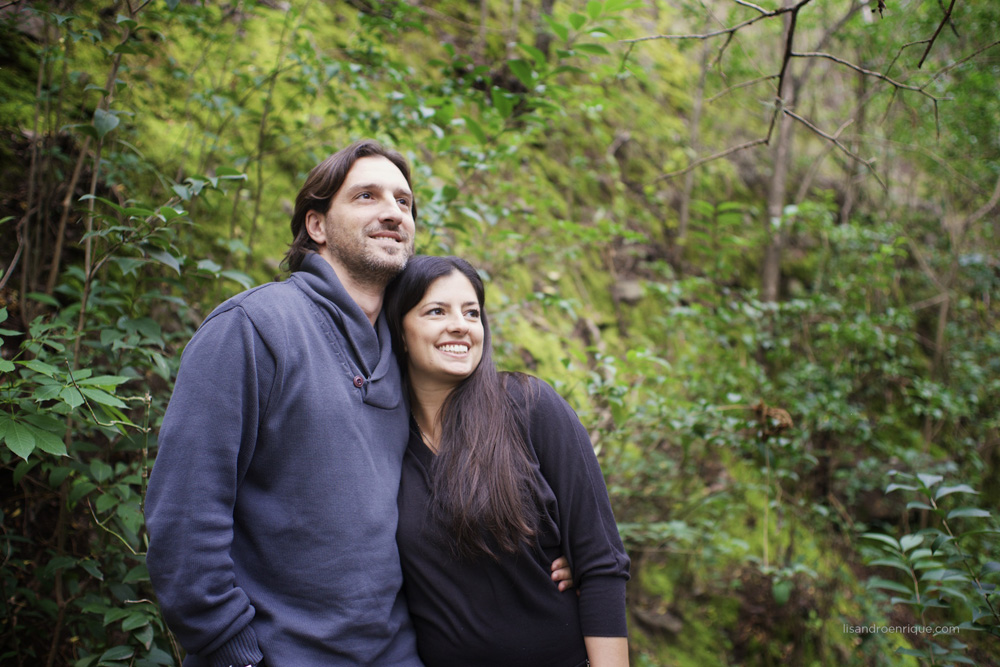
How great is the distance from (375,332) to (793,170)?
339 inches

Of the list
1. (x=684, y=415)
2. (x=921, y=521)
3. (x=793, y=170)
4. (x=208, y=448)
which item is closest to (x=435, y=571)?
(x=208, y=448)

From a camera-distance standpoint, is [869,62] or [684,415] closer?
[684,415]

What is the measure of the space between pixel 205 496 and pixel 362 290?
0.87m

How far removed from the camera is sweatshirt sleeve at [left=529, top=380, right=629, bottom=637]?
1.84 metres

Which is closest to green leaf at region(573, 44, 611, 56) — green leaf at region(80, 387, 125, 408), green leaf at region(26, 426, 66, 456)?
green leaf at region(80, 387, 125, 408)

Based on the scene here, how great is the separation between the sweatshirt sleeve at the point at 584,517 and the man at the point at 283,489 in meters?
0.52

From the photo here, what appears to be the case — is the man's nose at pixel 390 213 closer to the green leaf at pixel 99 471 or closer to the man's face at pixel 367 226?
the man's face at pixel 367 226

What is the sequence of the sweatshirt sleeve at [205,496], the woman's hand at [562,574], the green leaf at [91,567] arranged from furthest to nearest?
the woman's hand at [562,574] < the green leaf at [91,567] < the sweatshirt sleeve at [205,496]

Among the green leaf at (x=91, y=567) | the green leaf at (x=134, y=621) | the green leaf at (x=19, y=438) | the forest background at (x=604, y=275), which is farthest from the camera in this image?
the forest background at (x=604, y=275)

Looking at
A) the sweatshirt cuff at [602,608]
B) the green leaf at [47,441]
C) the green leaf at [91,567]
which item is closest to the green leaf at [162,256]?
the green leaf at [47,441]

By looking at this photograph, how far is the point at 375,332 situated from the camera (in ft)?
6.49

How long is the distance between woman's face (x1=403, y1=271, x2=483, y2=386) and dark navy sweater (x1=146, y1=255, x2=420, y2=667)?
0.97 ft

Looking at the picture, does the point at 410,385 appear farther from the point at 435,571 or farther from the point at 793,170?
the point at 793,170

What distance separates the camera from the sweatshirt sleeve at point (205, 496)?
1342mm
